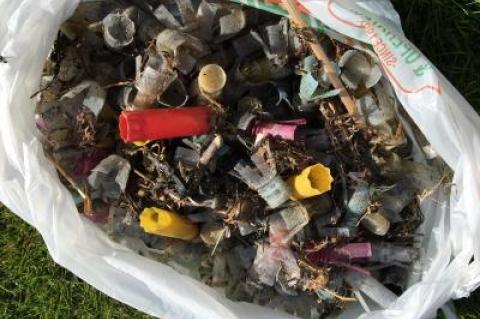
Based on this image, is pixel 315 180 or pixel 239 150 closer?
pixel 315 180

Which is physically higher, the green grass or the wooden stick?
the wooden stick

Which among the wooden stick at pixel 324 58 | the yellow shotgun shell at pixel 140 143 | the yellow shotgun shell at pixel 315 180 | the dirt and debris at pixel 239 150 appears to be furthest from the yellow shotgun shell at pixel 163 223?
the wooden stick at pixel 324 58

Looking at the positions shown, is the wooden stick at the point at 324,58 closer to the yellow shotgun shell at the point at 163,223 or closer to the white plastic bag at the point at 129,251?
the white plastic bag at the point at 129,251

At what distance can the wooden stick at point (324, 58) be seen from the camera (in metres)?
1.27

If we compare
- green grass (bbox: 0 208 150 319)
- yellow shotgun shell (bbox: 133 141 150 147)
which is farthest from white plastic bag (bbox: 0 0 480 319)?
green grass (bbox: 0 208 150 319)

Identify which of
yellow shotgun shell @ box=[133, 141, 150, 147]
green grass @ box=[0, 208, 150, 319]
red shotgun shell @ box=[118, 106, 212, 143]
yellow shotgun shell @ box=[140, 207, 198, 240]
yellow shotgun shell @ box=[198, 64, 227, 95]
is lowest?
green grass @ box=[0, 208, 150, 319]

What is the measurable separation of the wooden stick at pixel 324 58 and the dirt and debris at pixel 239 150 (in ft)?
0.04

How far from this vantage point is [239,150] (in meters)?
1.40

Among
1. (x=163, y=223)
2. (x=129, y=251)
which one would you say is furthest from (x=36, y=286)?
(x=163, y=223)

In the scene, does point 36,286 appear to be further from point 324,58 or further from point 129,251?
A: point 324,58

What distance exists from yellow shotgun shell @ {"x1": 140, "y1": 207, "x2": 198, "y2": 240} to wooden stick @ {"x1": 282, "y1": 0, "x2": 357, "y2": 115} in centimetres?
40

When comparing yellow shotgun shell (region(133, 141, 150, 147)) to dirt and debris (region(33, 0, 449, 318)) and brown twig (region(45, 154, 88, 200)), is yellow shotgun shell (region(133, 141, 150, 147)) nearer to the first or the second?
dirt and debris (region(33, 0, 449, 318))

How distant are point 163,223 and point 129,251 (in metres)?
0.14

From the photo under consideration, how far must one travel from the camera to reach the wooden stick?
1.27m
